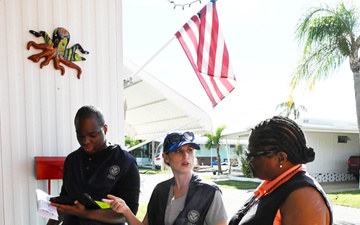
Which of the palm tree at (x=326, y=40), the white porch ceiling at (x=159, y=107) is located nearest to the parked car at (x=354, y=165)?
the palm tree at (x=326, y=40)

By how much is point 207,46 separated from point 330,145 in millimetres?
14377

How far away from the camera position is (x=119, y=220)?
228 cm

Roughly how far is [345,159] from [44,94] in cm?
1706

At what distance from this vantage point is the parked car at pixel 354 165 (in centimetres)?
1658

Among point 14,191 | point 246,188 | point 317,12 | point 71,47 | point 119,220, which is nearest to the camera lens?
point 119,220

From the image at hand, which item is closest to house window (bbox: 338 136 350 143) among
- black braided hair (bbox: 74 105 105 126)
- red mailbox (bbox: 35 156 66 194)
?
red mailbox (bbox: 35 156 66 194)

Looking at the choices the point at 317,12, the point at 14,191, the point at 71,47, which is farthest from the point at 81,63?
the point at 317,12

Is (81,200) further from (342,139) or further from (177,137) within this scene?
(342,139)

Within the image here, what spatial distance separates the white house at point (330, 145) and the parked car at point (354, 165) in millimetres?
465

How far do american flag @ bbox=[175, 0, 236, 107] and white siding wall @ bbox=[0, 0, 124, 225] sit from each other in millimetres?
1199

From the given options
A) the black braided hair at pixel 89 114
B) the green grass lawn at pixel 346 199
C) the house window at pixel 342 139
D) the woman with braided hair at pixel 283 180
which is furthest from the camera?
the house window at pixel 342 139

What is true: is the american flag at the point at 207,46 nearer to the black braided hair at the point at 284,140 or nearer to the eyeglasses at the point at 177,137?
the eyeglasses at the point at 177,137

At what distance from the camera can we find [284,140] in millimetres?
1503

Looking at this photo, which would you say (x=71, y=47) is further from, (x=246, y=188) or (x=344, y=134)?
(x=344, y=134)
